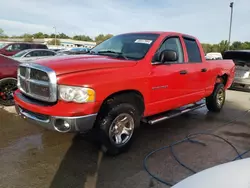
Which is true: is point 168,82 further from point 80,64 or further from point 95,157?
point 95,157

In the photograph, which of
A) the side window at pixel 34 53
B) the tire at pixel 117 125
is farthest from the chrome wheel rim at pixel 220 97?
the side window at pixel 34 53

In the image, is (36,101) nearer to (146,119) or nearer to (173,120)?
(146,119)

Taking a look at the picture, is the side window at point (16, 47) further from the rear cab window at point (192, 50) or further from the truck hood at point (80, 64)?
the truck hood at point (80, 64)

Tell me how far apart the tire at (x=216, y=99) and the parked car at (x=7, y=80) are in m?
5.17

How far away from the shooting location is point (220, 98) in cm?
637

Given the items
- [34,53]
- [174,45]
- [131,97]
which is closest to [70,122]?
[131,97]

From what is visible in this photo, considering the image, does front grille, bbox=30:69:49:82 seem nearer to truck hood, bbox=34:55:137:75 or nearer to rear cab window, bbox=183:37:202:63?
truck hood, bbox=34:55:137:75

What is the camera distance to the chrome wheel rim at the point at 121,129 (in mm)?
3395

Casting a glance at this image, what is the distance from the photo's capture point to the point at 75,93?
9.62 ft

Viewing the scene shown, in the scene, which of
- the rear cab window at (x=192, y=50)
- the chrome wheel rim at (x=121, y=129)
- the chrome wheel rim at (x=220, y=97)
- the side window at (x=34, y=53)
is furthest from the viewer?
the side window at (x=34, y=53)

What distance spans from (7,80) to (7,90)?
29 centimetres

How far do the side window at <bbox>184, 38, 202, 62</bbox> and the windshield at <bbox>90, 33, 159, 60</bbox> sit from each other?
99cm

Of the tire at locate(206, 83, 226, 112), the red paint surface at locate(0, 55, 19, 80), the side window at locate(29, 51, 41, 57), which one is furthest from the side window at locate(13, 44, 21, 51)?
the tire at locate(206, 83, 226, 112)

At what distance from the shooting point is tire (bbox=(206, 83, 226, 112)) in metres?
6.02
